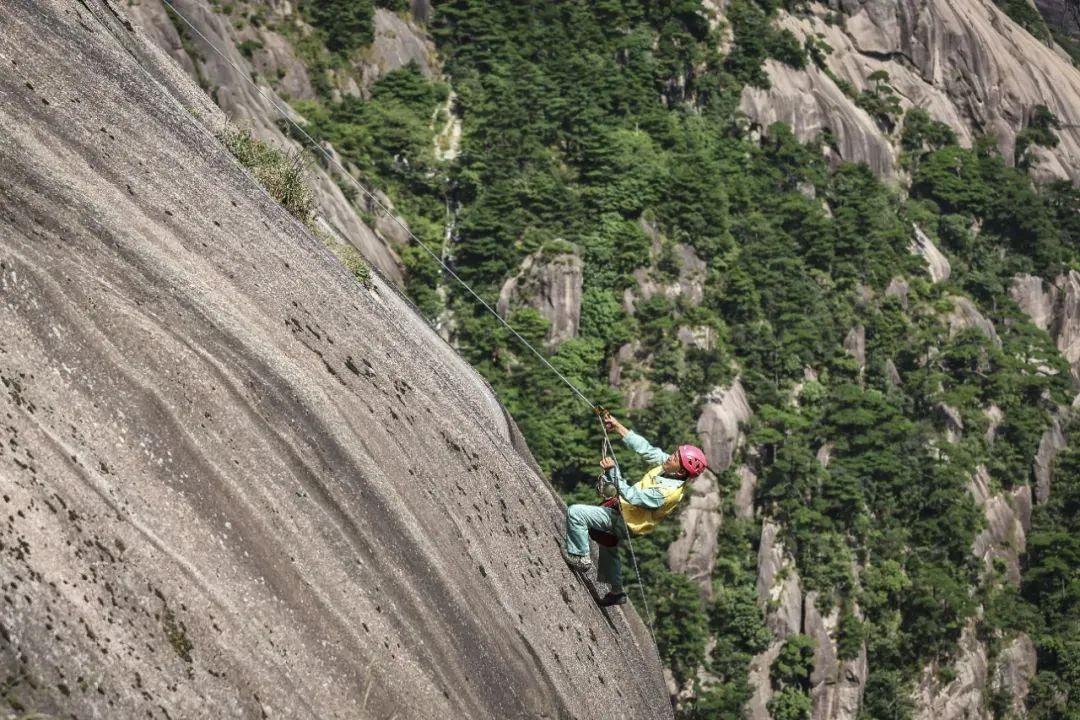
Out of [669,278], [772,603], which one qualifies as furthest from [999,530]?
[669,278]

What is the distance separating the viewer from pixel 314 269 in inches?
378

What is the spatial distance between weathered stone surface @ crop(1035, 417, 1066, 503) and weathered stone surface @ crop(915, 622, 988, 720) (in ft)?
43.6

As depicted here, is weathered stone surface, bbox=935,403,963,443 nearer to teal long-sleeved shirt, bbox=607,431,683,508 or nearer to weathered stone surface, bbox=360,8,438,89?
weathered stone surface, bbox=360,8,438,89

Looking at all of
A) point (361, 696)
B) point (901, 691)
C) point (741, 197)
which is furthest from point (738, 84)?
point (361, 696)

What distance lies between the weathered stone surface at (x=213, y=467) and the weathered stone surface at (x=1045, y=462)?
7198cm

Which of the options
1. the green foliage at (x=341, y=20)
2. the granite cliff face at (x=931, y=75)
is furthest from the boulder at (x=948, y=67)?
the green foliage at (x=341, y=20)

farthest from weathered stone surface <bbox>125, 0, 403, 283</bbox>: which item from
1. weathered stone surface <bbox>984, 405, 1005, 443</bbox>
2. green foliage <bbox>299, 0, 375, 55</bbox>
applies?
weathered stone surface <bbox>984, 405, 1005, 443</bbox>

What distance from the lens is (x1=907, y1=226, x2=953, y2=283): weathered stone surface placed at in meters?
84.4

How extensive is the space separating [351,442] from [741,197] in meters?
73.9

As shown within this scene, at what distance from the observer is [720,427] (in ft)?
215

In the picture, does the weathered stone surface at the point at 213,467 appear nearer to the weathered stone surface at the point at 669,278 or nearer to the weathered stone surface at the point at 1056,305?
the weathered stone surface at the point at 669,278

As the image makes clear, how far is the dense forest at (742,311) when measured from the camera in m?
63.9

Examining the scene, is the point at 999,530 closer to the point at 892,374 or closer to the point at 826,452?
the point at 892,374

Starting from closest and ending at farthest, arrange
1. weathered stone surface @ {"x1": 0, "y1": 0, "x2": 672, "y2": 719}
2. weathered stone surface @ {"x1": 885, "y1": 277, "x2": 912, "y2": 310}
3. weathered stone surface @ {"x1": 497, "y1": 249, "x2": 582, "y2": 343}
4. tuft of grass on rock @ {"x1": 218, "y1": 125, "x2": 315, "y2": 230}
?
weathered stone surface @ {"x1": 0, "y1": 0, "x2": 672, "y2": 719}
tuft of grass on rock @ {"x1": 218, "y1": 125, "x2": 315, "y2": 230}
weathered stone surface @ {"x1": 497, "y1": 249, "x2": 582, "y2": 343}
weathered stone surface @ {"x1": 885, "y1": 277, "x2": 912, "y2": 310}
